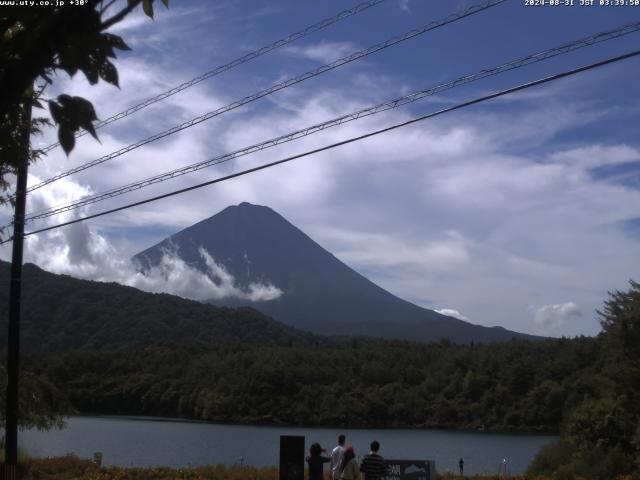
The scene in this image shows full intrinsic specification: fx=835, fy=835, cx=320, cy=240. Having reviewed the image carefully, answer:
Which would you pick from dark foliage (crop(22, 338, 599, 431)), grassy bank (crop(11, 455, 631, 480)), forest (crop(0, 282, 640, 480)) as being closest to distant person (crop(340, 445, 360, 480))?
grassy bank (crop(11, 455, 631, 480))

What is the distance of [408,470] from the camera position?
14.9m

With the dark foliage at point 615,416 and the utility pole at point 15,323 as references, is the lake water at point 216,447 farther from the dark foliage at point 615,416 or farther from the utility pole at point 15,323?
the utility pole at point 15,323

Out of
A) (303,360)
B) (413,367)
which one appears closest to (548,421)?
(413,367)

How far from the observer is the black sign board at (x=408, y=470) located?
14.8m

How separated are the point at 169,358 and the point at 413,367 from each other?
3069 cm

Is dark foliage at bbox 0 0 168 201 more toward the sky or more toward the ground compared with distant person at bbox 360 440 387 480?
more toward the sky

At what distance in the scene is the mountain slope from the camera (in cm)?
14600

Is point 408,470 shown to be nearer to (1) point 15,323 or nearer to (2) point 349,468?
(2) point 349,468

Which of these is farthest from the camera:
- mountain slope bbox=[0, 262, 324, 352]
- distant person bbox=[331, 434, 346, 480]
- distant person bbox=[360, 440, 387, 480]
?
mountain slope bbox=[0, 262, 324, 352]

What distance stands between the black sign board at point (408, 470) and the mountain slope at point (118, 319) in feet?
408

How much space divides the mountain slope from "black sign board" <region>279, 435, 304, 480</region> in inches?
4883

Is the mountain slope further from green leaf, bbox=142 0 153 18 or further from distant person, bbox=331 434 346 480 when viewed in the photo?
green leaf, bbox=142 0 153 18

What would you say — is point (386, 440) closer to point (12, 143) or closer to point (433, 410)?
point (433, 410)

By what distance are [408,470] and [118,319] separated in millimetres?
153713
